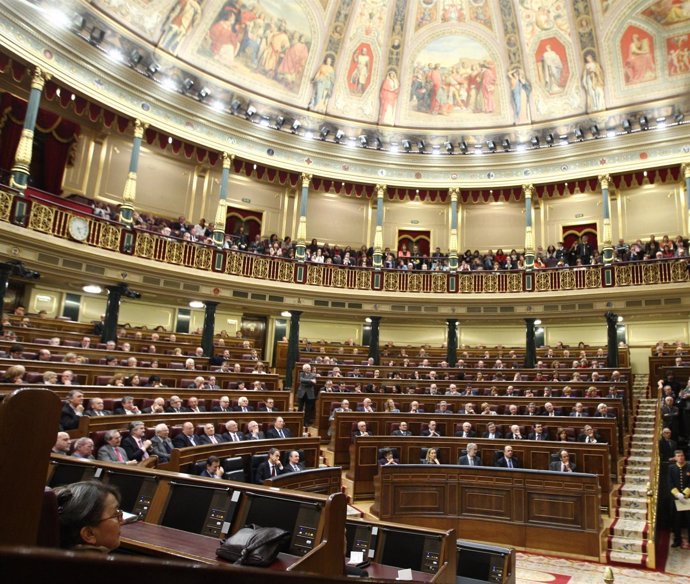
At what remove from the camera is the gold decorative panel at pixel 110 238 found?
12875mm

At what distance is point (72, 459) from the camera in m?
3.37

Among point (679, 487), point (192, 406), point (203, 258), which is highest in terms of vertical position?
point (203, 258)

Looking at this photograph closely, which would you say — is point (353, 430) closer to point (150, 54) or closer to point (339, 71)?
point (150, 54)

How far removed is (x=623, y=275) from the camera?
1534 centimetres

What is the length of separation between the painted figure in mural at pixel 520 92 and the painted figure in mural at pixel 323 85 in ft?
19.8

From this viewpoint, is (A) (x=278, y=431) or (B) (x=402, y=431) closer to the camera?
(A) (x=278, y=431)

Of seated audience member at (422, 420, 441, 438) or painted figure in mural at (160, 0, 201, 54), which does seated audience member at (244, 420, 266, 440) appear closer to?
seated audience member at (422, 420, 441, 438)

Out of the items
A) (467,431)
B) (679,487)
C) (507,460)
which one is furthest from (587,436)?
(467,431)

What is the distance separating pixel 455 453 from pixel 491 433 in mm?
748

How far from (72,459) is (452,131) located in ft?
58.4

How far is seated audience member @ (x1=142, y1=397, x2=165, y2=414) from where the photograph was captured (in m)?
7.73

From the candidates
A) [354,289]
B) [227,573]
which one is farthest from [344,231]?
[227,573]

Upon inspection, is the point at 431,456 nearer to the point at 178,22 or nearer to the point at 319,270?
the point at 319,270

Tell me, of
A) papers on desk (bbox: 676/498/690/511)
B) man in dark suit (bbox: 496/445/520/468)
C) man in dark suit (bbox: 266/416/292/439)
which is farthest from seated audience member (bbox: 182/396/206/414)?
papers on desk (bbox: 676/498/690/511)
